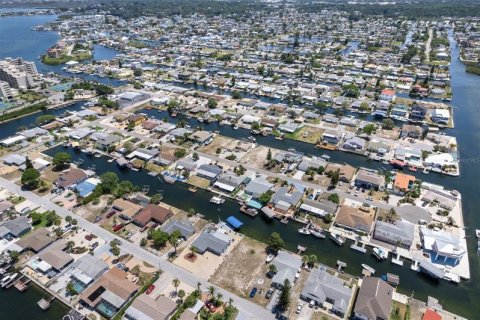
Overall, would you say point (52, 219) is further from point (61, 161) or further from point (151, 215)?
point (61, 161)

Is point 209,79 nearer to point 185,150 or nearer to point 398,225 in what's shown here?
point 185,150

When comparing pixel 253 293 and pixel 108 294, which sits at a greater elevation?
pixel 253 293

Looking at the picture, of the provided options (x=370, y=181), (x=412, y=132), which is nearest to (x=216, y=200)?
(x=370, y=181)

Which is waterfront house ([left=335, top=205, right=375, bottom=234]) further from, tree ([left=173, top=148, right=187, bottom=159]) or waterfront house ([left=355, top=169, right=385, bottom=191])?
tree ([left=173, top=148, right=187, bottom=159])

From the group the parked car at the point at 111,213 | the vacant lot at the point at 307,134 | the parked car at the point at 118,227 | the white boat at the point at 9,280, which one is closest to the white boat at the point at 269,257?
the parked car at the point at 118,227

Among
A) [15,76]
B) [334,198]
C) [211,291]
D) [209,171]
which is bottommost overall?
[211,291]

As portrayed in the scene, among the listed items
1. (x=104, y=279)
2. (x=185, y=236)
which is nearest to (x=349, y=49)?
(x=185, y=236)
